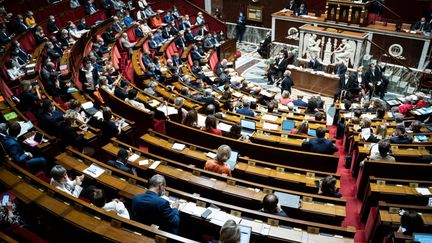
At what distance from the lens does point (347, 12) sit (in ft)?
40.5

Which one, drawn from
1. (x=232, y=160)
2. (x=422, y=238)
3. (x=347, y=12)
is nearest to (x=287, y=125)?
(x=232, y=160)

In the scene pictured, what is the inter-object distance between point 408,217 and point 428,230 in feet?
1.74

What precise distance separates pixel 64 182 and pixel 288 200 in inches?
107

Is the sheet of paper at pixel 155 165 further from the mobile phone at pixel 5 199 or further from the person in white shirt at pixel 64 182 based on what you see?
the mobile phone at pixel 5 199

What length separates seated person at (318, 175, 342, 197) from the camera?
13.9 ft

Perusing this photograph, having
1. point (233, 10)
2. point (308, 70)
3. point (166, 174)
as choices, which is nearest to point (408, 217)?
point (166, 174)

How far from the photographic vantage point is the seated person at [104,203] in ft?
12.4

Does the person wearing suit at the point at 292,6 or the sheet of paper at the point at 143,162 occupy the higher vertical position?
the person wearing suit at the point at 292,6

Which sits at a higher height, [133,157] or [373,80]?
[133,157]

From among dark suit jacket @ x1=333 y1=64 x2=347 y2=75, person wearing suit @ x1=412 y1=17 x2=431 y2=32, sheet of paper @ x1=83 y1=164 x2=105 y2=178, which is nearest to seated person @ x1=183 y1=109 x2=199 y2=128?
sheet of paper @ x1=83 y1=164 x2=105 y2=178

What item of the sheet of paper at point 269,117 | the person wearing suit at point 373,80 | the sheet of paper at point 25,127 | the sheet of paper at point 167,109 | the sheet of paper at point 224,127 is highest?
the sheet of paper at point 25,127

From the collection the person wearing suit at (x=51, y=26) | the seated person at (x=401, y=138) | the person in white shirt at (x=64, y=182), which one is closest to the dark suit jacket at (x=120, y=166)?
the person in white shirt at (x=64, y=182)

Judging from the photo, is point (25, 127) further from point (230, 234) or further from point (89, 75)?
point (230, 234)

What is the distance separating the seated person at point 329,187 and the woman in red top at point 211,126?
202 cm
